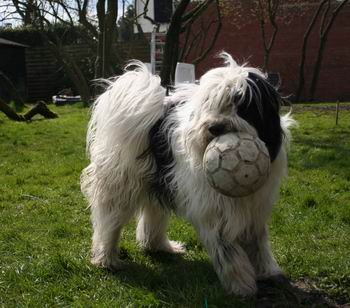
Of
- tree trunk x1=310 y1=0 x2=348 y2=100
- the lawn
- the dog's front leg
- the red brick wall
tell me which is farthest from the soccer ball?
the red brick wall

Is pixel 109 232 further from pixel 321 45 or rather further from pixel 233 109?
pixel 321 45

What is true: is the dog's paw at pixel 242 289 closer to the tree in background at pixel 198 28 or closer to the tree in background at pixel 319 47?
the tree in background at pixel 198 28

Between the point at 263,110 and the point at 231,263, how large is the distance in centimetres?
92

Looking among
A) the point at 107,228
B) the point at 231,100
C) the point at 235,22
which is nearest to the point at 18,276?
the point at 107,228

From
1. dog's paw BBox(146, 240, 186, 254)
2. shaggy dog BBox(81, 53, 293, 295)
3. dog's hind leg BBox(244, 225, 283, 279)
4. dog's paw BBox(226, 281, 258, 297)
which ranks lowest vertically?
dog's paw BBox(146, 240, 186, 254)

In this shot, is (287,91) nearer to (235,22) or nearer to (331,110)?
(235,22)

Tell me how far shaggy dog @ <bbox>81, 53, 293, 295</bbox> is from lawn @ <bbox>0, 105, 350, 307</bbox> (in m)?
0.20

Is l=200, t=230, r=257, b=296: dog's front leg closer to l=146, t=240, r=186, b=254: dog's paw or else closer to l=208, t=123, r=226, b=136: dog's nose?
l=208, t=123, r=226, b=136: dog's nose

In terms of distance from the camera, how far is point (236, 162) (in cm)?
290

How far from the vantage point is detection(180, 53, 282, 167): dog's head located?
292cm

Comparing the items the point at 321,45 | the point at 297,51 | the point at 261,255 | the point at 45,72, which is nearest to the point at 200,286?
the point at 261,255

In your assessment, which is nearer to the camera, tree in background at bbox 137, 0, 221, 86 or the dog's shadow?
the dog's shadow

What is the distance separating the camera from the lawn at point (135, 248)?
342cm

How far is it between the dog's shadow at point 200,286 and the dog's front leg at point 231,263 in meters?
0.06
